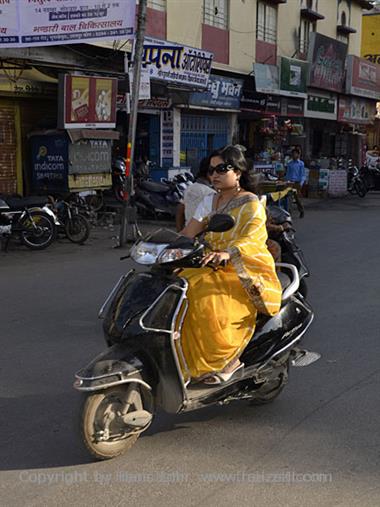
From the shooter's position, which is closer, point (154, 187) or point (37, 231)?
point (37, 231)

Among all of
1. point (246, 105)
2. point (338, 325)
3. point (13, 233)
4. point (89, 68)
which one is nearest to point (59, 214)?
point (13, 233)

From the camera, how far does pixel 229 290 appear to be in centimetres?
374

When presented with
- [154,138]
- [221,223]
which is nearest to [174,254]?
[221,223]

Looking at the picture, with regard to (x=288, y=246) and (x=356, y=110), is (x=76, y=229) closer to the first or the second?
(x=288, y=246)

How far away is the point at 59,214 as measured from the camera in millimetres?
11555

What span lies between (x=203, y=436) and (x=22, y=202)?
7.71m

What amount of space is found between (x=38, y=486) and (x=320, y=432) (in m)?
1.68

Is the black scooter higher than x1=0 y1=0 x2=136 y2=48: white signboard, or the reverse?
x1=0 y1=0 x2=136 y2=48: white signboard

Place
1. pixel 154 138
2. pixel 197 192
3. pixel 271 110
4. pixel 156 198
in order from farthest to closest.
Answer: pixel 271 110 → pixel 154 138 → pixel 156 198 → pixel 197 192

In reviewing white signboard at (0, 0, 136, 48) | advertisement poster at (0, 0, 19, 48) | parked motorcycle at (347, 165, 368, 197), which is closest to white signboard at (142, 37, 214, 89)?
white signboard at (0, 0, 136, 48)

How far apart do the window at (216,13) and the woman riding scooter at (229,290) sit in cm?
1619

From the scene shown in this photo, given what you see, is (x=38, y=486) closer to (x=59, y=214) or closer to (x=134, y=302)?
(x=134, y=302)

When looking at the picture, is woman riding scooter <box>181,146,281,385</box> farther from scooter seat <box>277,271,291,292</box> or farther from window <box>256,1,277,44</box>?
window <box>256,1,277,44</box>

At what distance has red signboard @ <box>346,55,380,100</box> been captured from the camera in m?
27.4
